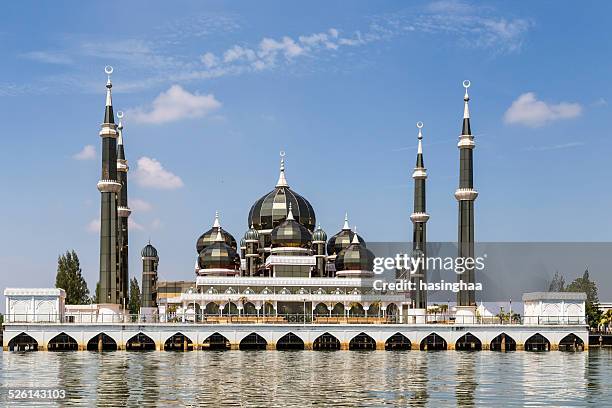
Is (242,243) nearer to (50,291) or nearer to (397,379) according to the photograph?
(50,291)

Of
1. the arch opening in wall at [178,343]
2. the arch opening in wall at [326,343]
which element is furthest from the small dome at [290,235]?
the arch opening in wall at [178,343]

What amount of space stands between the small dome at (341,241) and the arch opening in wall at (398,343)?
24784 millimetres

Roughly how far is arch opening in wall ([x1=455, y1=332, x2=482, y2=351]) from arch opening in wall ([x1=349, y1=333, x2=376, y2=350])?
22.3 ft

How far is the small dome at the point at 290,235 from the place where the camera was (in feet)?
312

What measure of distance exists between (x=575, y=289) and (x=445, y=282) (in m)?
51.5

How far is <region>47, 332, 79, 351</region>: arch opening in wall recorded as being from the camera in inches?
3004

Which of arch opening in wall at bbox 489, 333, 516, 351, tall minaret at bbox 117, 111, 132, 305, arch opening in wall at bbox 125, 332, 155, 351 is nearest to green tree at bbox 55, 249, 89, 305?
tall minaret at bbox 117, 111, 132, 305

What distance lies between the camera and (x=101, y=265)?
84125 mm

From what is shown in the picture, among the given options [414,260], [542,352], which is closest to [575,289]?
[414,260]

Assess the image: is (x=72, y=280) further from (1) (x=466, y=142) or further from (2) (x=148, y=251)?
(1) (x=466, y=142)

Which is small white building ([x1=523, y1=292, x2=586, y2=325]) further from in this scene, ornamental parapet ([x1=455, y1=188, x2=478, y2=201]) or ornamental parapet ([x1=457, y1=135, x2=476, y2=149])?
ornamental parapet ([x1=457, y1=135, x2=476, y2=149])

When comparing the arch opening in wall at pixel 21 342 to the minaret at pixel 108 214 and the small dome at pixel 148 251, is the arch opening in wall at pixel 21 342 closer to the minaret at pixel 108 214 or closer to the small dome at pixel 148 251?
the minaret at pixel 108 214

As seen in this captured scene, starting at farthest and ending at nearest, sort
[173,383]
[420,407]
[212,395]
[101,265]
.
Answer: [101,265] < [173,383] < [212,395] < [420,407]

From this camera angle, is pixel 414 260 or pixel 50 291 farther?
pixel 414 260
